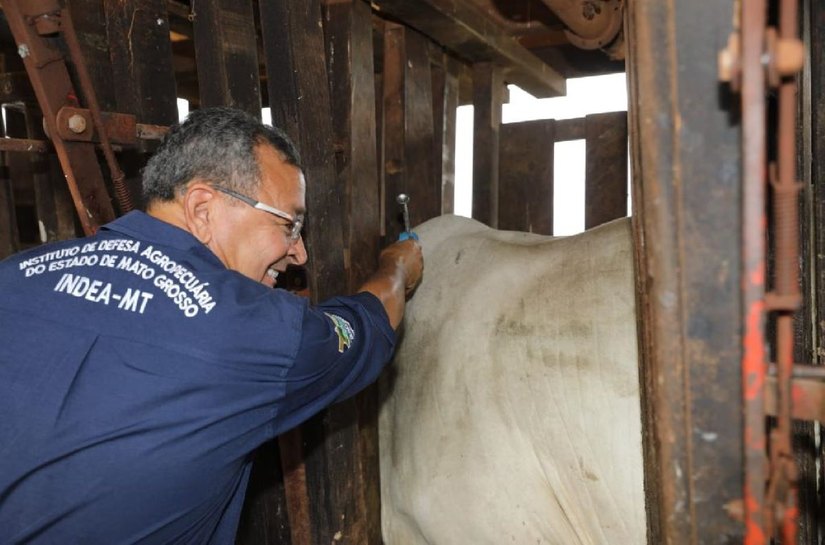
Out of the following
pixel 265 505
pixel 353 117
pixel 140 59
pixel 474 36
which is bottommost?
pixel 265 505

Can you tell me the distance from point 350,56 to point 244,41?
352 mm

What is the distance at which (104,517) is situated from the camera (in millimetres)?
1336

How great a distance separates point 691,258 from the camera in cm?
91

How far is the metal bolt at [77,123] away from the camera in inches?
69.4

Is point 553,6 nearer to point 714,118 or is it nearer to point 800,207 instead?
point 800,207

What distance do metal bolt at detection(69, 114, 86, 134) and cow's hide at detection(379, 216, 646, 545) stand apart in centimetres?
115

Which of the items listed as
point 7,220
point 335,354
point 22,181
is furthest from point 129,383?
point 22,181

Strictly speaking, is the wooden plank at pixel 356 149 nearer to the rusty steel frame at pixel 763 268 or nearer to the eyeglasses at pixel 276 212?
the eyeglasses at pixel 276 212

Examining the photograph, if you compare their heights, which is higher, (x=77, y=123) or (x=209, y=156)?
(x=77, y=123)

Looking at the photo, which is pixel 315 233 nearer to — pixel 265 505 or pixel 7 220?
pixel 265 505

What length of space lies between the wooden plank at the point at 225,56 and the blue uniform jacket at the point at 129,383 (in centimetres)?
80

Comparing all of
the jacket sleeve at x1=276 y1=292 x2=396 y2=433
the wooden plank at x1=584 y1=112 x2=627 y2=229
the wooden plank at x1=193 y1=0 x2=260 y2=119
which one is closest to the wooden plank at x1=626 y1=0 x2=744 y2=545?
the jacket sleeve at x1=276 y1=292 x2=396 y2=433

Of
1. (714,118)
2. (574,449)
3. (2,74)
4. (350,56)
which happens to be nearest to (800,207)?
(574,449)

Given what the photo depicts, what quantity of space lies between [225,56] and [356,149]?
1.61ft
